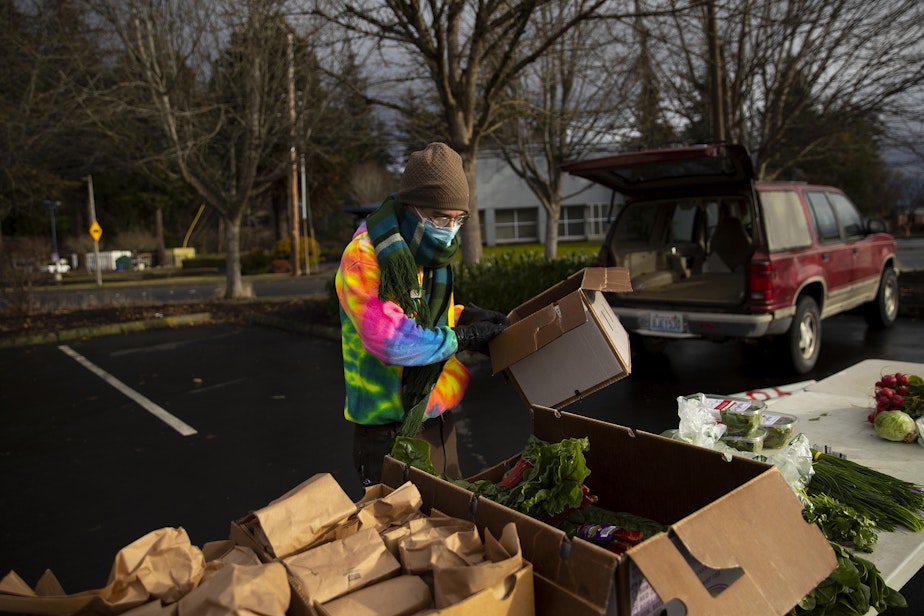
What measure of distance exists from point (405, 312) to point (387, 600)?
3.92 ft

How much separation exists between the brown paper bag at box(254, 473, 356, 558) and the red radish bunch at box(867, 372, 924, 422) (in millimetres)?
2574

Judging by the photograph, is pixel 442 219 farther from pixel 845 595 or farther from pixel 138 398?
pixel 138 398

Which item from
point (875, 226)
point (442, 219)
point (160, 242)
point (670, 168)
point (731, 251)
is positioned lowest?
point (731, 251)

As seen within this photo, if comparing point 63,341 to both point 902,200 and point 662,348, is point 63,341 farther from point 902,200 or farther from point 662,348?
point 902,200

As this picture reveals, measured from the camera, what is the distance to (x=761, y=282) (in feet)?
21.0

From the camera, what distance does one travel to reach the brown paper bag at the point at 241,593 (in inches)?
50.5

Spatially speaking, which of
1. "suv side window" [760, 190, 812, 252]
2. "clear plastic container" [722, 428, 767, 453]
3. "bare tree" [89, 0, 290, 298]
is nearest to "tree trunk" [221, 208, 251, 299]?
"bare tree" [89, 0, 290, 298]

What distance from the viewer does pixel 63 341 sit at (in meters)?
11.5

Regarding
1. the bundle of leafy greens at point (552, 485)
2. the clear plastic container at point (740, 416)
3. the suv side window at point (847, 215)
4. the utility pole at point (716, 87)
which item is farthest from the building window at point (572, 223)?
the bundle of leafy greens at point (552, 485)

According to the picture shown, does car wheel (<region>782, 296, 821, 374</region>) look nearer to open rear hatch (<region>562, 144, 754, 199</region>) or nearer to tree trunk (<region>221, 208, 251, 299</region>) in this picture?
open rear hatch (<region>562, 144, 754, 199</region>)

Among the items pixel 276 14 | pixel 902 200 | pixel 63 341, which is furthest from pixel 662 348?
pixel 902 200

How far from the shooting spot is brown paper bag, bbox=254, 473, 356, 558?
156 centimetres

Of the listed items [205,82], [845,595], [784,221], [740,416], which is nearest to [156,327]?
[205,82]

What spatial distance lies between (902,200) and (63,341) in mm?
49987
